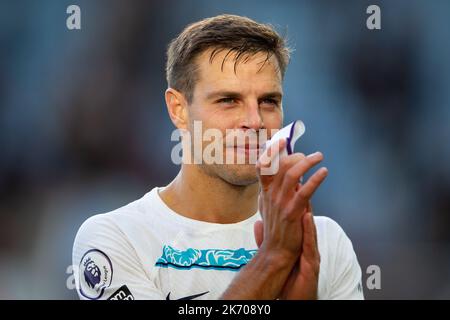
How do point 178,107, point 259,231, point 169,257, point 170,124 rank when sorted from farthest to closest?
1. point 170,124
2. point 178,107
3. point 169,257
4. point 259,231

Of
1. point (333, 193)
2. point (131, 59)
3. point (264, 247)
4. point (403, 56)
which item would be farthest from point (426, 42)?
point (264, 247)

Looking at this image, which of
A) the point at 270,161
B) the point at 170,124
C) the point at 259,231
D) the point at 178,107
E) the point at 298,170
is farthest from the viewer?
the point at 170,124

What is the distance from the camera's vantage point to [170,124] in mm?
6109

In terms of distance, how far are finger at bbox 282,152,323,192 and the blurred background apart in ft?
11.3

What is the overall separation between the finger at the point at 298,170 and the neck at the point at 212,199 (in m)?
0.87

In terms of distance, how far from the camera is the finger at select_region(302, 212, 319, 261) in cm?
252

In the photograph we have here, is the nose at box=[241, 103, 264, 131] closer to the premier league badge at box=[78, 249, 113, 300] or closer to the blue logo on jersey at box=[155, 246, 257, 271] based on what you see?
the blue logo on jersey at box=[155, 246, 257, 271]

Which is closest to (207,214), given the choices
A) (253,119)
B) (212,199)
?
(212,199)

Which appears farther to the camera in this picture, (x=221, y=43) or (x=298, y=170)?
(x=221, y=43)

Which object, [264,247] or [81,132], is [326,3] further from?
[264,247]

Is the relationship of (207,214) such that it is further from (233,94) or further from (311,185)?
(311,185)

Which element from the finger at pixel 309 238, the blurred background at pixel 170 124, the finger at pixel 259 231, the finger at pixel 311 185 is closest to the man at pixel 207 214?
the finger at pixel 259 231

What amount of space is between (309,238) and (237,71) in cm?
92

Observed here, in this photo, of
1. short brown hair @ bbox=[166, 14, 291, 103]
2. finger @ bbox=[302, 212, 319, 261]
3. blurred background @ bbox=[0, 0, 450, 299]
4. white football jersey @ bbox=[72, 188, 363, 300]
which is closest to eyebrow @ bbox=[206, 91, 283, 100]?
short brown hair @ bbox=[166, 14, 291, 103]
